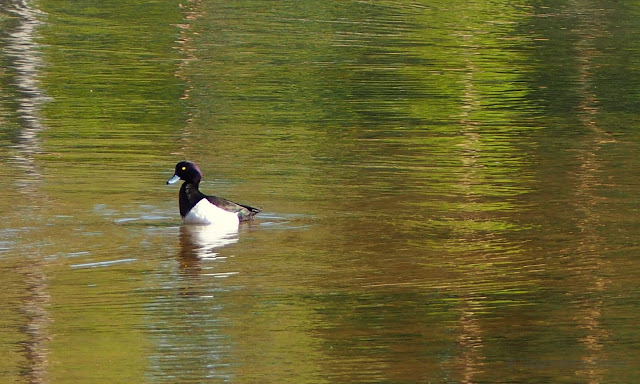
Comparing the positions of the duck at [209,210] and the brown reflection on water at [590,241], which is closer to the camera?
the brown reflection on water at [590,241]

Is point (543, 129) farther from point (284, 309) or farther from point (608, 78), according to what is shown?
point (284, 309)

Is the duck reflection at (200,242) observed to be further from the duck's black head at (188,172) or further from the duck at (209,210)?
the duck's black head at (188,172)

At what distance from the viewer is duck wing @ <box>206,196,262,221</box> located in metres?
12.3

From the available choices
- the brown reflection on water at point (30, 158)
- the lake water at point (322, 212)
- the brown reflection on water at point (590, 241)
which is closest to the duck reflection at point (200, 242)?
the lake water at point (322, 212)

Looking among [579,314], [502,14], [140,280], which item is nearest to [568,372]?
[579,314]

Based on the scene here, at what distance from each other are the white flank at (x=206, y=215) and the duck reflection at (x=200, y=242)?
0.04 meters

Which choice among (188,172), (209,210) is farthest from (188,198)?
(188,172)

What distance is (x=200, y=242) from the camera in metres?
11.9

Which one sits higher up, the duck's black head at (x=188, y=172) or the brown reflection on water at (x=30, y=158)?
the duck's black head at (x=188, y=172)

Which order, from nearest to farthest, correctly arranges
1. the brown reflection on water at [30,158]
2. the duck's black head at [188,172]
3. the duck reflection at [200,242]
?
the brown reflection on water at [30,158] < the duck reflection at [200,242] < the duck's black head at [188,172]

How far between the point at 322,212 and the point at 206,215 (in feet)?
3.31

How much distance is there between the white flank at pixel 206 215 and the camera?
488 inches

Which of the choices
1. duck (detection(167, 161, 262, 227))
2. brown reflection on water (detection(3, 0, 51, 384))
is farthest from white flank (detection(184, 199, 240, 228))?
brown reflection on water (detection(3, 0, 51, 384))

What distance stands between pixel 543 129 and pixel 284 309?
28.9ft
